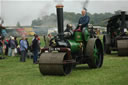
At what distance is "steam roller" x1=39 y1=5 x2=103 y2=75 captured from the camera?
334 inches

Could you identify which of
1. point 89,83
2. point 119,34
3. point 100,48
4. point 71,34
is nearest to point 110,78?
point 89,83

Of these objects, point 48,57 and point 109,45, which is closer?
point 48,57

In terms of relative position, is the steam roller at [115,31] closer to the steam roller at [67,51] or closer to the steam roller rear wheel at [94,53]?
the steam roller rear wheel at [94,53]

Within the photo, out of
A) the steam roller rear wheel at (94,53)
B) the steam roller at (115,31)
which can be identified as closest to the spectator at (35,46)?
the steam roller rear wheel at (94,53)

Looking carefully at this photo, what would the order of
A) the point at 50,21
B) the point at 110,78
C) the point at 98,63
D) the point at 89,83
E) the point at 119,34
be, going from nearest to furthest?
the point at 89,83, the point at 110,78, the point at 98,63, the point at 50,21, the point at 119,34

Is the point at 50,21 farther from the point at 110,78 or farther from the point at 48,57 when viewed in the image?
the point at 110,78

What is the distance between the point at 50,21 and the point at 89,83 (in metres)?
7.27

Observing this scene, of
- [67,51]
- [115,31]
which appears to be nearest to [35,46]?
[67,51]

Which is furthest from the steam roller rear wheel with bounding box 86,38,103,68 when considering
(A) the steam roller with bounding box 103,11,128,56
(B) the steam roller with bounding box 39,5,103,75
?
(A) the steam roller with bounding box 103,11,128,56

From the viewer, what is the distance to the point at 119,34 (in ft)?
58.7

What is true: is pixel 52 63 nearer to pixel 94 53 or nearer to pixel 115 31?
pixel 94 53

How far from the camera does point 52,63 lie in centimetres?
843

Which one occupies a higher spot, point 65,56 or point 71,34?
point 71,34

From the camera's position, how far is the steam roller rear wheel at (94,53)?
10.1m
